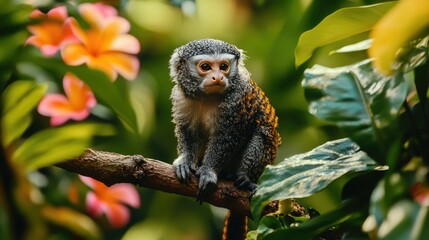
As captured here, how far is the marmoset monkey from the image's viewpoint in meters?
1.81

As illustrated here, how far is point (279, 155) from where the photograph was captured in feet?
8.21

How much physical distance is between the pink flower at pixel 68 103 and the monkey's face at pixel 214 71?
A: 0.31 metres

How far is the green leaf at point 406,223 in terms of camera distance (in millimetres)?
780

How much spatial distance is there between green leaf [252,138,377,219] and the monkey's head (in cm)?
59

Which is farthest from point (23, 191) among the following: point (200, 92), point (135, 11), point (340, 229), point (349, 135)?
point (135, 11)

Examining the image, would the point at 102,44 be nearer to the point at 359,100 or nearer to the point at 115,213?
the point at 115,213

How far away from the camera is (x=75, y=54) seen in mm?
1931

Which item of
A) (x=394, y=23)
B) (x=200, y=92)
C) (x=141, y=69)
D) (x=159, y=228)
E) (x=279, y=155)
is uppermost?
(x=394, y=23)

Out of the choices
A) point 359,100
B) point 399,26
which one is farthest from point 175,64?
point 399,26

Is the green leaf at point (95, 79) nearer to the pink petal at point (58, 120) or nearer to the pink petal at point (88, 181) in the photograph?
the pink petal at point (58, 120)

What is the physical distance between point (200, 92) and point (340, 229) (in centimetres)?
82

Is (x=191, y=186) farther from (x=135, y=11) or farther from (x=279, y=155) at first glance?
(x=135, y=11)

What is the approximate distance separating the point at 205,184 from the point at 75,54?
0.61 m

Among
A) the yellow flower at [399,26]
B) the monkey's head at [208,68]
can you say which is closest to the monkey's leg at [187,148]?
the monkey's head at [208,68]
